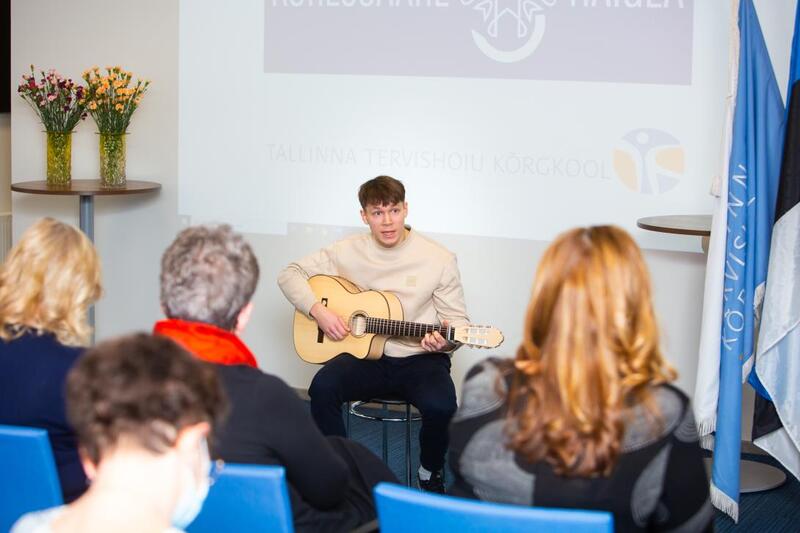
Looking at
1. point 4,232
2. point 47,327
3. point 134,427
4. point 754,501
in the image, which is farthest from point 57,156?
point 134,427

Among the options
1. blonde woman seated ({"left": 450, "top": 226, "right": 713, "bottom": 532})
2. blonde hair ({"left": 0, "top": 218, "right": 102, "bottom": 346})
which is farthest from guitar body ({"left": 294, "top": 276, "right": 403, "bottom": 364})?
blonde woman seated ({"left": 450, "top": 226, "right": 713, "bottom": 532})

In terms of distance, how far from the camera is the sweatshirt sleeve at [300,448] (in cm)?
196

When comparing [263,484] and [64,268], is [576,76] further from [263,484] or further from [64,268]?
[263,484]

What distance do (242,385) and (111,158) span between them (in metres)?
3.30

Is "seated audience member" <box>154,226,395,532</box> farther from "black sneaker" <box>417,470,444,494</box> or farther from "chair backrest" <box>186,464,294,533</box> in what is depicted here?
"black sneaker" <box>417,470,444,494</box>

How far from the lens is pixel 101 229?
17.8 feet

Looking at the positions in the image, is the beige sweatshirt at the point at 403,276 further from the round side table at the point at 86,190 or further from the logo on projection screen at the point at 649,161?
the round side table at the point at 86,190

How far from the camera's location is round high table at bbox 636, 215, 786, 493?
12.0 feet

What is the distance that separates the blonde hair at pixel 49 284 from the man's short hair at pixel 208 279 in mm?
240

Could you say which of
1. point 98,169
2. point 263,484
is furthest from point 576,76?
point 263,484

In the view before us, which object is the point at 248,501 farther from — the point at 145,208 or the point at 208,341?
the point at 145,208

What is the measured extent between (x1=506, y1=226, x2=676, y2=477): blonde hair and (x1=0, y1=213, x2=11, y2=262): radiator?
4.84 meters

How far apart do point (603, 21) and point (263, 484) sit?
3109 millimetres

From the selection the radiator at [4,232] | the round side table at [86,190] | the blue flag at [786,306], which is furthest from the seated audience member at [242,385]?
the radiator at [4,232]
